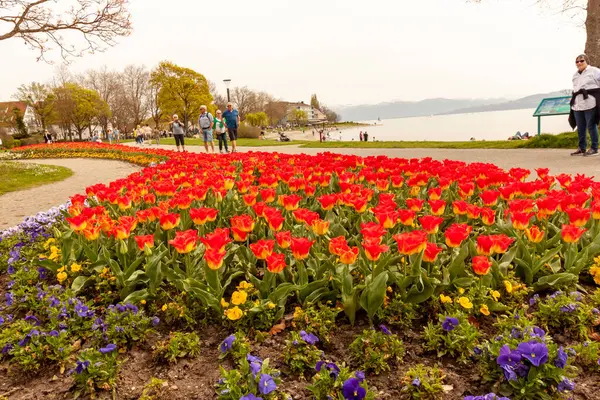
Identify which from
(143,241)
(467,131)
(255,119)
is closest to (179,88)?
(255,119)

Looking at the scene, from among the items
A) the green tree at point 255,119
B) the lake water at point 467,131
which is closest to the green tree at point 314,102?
the lake water at point 467,131

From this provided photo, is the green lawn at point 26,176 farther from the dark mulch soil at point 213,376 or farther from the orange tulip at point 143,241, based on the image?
the dark mulch soil at point 213,376

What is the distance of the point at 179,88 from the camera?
2260 inches

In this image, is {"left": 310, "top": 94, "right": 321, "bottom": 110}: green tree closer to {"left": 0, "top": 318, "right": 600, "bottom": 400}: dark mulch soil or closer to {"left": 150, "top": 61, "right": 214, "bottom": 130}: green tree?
{"left": 150, "top": 61, "right": 214, "bottom": 130}: green tree

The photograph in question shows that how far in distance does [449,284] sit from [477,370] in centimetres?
65

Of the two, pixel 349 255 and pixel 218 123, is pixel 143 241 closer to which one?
pixel 349 255

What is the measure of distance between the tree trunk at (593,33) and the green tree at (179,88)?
173ft

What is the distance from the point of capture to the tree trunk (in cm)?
1168

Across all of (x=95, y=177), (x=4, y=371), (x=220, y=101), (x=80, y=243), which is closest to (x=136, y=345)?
(x=4, y=371)

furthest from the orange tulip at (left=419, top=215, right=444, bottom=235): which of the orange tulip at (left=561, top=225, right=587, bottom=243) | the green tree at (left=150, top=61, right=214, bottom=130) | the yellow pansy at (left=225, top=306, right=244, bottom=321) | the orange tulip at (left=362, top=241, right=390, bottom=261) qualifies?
the green tree at (left=150, top=61, right=214, bottom=130)

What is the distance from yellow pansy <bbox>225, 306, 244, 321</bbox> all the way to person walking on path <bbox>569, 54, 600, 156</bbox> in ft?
34.4

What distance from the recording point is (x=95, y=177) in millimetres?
12844

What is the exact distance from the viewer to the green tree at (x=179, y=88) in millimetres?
56594

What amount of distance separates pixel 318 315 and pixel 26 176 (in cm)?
1410
